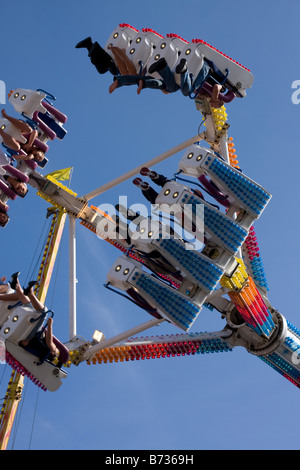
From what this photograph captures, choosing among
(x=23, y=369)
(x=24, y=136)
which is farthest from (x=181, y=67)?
(x=23, y=369)


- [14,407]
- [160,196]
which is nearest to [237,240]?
[160,196]

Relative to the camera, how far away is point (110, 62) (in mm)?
26406

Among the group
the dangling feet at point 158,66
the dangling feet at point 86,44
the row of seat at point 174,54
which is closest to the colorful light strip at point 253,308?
the row of seat at point 174,54

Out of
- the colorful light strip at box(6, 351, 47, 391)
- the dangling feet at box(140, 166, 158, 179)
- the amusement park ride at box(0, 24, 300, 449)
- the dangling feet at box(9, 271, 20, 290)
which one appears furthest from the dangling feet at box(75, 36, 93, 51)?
the colorful light strip at box(6, 351, 47, 391)

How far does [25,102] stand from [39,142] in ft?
4.19

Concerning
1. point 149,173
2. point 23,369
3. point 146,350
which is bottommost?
point 23,369

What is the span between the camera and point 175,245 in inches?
932

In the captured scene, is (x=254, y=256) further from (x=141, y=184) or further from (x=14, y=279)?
(x=14, y=279)

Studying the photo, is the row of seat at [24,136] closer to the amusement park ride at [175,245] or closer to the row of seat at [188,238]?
the amusement park ride at [175,245]

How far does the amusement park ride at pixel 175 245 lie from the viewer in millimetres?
23422

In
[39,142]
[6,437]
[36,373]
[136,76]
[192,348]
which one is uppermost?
[136,76]

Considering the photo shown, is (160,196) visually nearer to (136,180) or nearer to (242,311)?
(136,180)
